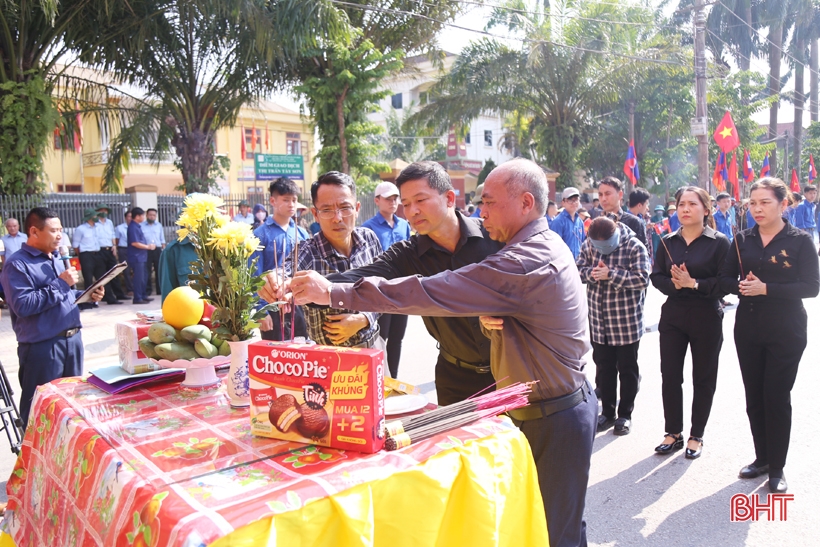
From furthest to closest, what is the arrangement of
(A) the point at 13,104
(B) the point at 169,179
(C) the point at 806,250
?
(B) the point at 169,179
(A) the point at 13,104
(C) the point at 806,250

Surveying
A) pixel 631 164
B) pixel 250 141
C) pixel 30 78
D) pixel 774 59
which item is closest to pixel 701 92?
pixel 631 164

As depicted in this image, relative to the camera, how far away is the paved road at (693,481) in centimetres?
335

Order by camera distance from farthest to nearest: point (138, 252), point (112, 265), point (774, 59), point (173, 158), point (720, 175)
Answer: point (774, 59)
point (173, 158)
point (720, 175)
point (112, 265)
point (138, 252)

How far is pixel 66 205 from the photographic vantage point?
1277 cm

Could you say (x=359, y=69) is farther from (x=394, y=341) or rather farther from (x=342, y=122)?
(x=394, y=341)

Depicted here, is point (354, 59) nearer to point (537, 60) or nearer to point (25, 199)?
point (25, 199)

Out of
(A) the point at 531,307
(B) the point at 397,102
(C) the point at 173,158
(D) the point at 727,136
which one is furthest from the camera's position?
(B) the point at 397,102

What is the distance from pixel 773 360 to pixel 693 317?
0.60m

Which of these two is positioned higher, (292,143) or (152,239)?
(292,143)

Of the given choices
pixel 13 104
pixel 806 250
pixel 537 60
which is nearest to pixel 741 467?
pixel 806 250

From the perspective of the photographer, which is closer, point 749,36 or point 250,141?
point 250,141

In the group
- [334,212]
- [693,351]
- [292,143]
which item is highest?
[292,143]

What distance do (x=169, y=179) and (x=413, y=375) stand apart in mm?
29242

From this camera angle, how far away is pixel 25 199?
11516mm
